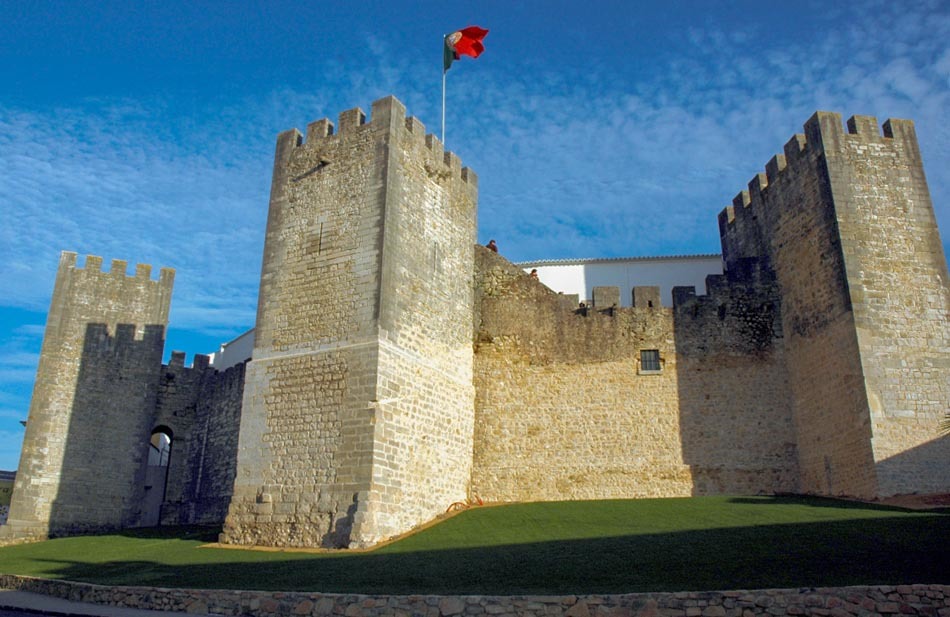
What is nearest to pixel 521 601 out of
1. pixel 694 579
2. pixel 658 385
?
pixel 694 579

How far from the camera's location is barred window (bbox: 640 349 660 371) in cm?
1991

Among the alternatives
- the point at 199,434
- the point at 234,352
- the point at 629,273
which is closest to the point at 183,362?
the point at 199,434

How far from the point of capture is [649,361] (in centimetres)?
1998

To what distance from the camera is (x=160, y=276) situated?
87.8 feet

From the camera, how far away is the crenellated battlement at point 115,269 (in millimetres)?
25312

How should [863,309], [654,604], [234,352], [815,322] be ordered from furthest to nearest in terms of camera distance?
[234,352], [815,322], [863,309], [654,604]

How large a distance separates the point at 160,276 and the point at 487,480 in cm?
1402

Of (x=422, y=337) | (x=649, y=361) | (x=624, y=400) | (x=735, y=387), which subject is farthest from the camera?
(x=649, y=361)

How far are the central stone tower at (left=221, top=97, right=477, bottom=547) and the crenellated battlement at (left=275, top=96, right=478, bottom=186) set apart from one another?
0.11ft

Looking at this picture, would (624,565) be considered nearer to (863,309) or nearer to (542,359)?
(863,309)

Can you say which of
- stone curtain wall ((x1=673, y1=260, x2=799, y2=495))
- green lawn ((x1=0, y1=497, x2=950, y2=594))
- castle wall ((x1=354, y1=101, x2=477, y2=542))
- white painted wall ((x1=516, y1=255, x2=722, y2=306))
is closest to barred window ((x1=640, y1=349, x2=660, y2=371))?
stone curtain wall ((x1=673, y1=260, x2=799, y2=495))

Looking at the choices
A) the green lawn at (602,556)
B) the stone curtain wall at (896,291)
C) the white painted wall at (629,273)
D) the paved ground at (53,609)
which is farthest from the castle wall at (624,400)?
the white painted wall at (629,273)

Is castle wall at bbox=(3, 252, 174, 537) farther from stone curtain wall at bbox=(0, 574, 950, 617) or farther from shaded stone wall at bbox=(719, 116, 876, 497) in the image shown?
shaded stone wall at bbox=(719, 116, 876, 497)

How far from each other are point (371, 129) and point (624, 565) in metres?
11.1
